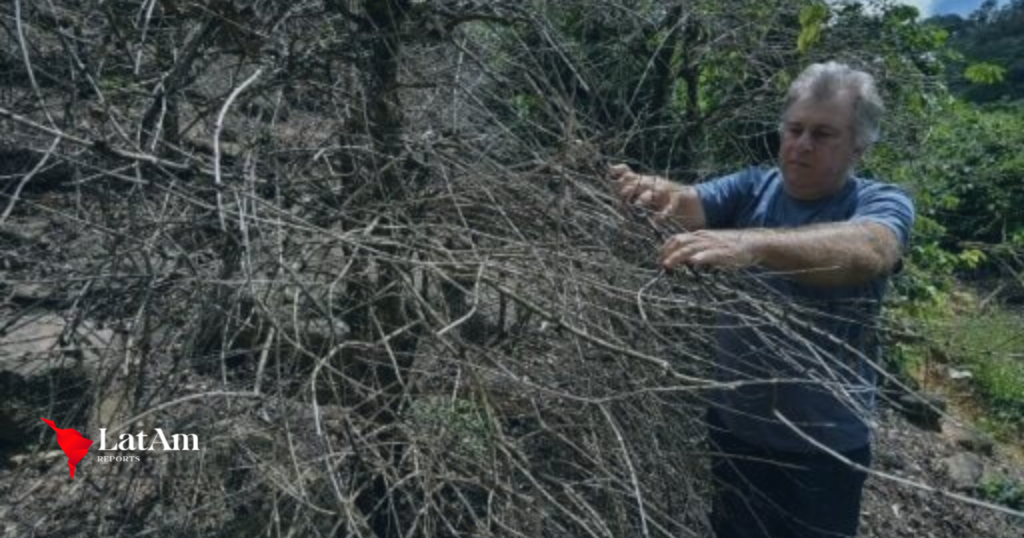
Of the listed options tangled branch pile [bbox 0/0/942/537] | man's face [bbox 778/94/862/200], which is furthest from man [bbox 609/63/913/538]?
tangled branch pile [bbox 0/0/942/537]

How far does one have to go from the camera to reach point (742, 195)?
3.03m

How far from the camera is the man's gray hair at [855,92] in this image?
2.79 m

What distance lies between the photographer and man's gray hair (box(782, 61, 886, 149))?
279 centimetres

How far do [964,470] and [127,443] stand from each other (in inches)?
180

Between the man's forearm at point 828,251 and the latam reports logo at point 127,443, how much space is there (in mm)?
1285

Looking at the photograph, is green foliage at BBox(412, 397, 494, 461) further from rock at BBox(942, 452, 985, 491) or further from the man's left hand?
rock at BBox(942, 452, 985, 491)

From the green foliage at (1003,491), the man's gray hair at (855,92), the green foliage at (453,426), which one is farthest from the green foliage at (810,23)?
the green foliage at (1003,491)

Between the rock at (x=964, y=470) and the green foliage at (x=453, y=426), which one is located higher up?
the green foliage at (x=453, y=426)

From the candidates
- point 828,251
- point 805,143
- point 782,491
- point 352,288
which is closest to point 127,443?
point 352,288

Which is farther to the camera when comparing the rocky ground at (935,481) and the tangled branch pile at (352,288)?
the rocky ground at (935,481)

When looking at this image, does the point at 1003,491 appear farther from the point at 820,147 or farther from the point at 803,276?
the point at 803,276

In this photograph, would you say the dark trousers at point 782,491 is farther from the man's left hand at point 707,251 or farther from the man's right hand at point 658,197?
the man's left hand at point 707,251

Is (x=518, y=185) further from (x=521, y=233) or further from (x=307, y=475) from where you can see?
(x=307, y=475)

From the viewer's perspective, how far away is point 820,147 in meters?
2.76
